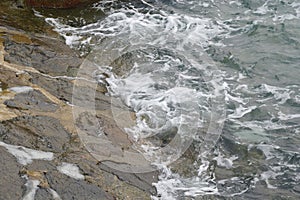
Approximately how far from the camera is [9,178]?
4.59 metres

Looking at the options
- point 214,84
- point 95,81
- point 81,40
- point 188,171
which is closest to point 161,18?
point 81,40

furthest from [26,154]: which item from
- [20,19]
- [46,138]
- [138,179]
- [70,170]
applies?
[20,19]

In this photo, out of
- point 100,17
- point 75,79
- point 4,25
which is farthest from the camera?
point 100,17

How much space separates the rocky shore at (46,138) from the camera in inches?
185

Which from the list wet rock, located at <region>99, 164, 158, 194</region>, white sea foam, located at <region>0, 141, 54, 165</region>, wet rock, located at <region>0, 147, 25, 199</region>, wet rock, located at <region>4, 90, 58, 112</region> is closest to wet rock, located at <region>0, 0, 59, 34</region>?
wet rock, located at <region>4, 90, 58, 112</region>

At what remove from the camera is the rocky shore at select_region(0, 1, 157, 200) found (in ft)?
15.4

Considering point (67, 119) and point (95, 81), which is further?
point (95, 81)

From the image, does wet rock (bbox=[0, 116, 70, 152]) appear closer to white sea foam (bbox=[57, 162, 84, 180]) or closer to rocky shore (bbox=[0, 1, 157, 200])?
rocky shore (bbox=[0, 1, 157, 200])

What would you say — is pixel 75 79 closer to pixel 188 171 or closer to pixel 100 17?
pixel 188 171

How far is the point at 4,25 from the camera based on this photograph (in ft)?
28.6

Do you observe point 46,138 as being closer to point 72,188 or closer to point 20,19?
point 72,188

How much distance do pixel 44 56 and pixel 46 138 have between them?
278 centimetres

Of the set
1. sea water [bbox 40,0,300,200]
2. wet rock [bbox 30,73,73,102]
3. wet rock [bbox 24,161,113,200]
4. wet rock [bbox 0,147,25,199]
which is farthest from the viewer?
wet rock [bbox 30,73,73,102]

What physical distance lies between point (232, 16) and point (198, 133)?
5.58 meters
